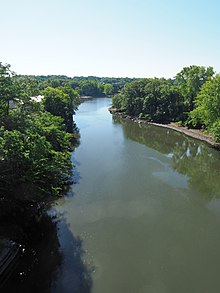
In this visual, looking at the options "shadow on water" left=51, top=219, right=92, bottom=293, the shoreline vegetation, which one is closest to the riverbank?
the shoreline vegetation

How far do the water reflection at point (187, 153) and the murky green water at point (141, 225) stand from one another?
0.45 ft

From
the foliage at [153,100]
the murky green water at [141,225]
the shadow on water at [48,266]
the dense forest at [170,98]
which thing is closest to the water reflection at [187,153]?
the murky green water at [141,225]

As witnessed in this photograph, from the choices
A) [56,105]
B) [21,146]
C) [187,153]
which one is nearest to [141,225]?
[21,146]

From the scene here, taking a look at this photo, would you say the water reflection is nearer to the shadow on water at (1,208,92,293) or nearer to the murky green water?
the murky green water

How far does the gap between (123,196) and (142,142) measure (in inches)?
700

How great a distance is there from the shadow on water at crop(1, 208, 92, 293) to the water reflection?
11563 mm

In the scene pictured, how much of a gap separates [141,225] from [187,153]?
18.1m

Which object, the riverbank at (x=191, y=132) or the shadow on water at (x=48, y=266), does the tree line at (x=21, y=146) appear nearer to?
the shadow on water at (x=48, y=266)

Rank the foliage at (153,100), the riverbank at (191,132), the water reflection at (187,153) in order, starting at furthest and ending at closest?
the foliage at (153,100) → the riverbank at (191,132) → the water reflection at (187,153)

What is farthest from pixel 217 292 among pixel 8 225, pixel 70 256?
pixel 8 225

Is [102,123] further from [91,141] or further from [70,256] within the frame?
[70,256]

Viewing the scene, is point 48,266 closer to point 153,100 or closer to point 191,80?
point 191,80

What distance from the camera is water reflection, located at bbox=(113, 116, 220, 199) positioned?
73.4ft

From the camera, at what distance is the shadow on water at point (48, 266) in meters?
10.9
